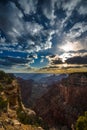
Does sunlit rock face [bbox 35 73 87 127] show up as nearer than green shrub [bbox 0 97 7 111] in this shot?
No

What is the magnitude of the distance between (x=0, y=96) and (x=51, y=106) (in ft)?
110

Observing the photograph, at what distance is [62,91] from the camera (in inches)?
2795

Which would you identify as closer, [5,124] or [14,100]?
[5,124]

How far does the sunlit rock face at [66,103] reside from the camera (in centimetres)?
6301

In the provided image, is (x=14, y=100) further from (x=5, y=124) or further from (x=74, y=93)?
(x=74, y=93)

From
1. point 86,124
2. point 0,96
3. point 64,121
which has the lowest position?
point 64,121

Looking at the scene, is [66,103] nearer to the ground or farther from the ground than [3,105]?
nearer to the ground

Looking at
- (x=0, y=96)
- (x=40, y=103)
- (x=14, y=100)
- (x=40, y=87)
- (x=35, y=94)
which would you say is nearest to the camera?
(x=0, y=96)

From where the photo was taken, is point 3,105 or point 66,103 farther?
point 66,103

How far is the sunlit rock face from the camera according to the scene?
207 feet

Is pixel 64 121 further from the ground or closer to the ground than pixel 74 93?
closer to the ground

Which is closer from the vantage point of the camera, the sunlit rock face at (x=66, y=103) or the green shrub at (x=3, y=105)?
the green shrub at (x=3, y=105)

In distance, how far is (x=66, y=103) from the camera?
6662 cm

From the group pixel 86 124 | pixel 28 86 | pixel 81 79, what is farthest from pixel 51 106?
pixel 86 124
